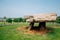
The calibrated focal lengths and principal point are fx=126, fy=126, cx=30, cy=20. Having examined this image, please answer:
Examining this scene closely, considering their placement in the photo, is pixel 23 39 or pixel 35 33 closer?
pixel 23 39

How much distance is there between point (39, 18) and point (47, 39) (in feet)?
4.82

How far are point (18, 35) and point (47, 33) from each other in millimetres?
1730

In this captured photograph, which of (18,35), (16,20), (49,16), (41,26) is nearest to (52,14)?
(49,16)

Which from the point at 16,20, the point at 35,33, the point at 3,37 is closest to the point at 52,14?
the point at 35,33

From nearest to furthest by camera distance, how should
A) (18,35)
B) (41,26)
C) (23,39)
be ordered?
(23,39), (18,35), (41,26)

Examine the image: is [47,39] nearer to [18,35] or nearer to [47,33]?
[47,33]

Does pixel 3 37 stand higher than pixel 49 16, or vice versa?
pixel 49 16

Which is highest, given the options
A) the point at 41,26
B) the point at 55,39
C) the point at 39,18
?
the point at 39,18

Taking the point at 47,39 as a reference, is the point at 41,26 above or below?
above

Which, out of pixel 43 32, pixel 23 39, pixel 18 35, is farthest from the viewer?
pixel 43 32

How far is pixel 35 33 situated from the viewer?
747 cm

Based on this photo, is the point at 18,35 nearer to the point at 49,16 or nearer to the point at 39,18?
the point at 39,18

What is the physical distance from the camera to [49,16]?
796cm

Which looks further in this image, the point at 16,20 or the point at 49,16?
the point at 16,20
